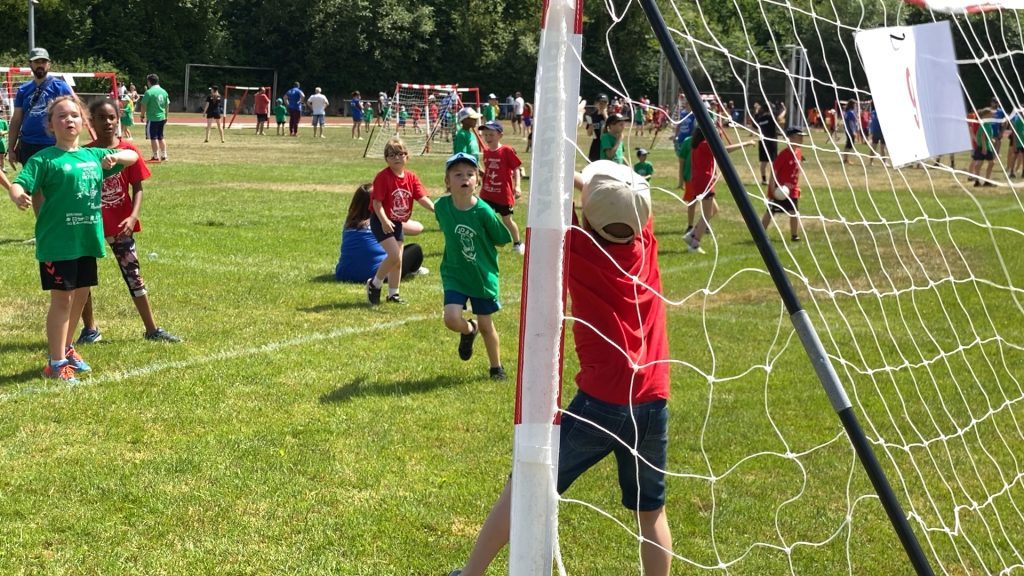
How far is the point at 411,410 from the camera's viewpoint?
6.11 metres

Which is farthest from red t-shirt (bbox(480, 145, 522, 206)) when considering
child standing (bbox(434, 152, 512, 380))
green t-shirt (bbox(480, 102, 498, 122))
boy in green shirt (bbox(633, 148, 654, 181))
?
green t-shirt (bbox(480, 102, 498, 122))

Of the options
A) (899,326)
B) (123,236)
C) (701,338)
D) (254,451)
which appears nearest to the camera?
(254,451)

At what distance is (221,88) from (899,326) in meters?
54.3

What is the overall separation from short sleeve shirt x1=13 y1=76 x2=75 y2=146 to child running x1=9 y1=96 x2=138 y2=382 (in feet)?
17.4

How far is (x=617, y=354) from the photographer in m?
3.50

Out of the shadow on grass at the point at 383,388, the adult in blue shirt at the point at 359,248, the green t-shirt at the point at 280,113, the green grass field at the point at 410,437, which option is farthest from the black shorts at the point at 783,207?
the green t-shirt at the point at 280,113

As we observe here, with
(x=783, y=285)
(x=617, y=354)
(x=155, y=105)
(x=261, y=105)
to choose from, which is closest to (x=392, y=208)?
(x=617, y=354)

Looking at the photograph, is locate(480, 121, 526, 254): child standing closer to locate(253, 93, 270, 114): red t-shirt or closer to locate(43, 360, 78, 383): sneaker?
locate(43, 360, 78, 383): sneaker

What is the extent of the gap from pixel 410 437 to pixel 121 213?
3.21 m

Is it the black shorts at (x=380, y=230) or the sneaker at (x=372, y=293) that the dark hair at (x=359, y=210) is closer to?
the black shorts at (x=380, y=230)

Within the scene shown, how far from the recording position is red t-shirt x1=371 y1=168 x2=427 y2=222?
367 inches

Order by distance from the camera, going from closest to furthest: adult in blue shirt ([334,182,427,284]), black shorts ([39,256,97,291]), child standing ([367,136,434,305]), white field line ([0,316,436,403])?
white field line ([0,316,436,403]) < black shorts ([39,256,97,291]) < child standing ([367,136,434,305]) < adult in blue shirt ([334,182,427,284])

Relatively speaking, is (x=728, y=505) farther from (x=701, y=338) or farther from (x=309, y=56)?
(x=309, y=56)

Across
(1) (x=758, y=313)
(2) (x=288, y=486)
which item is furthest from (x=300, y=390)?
(1) (x=758, y=313)
